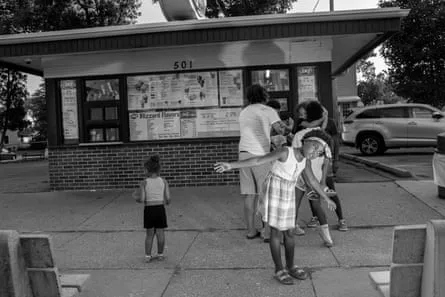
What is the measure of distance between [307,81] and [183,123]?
2.54 m

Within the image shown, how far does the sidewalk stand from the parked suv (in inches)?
255

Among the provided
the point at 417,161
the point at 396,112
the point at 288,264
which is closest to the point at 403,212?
the point at 288,264

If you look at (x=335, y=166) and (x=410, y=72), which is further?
(x=410, y=72)

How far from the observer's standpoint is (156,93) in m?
9.34

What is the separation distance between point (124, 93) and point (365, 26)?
4678 millimetres

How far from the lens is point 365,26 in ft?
25.8

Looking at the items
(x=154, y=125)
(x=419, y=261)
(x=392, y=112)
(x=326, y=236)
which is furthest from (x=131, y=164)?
(x=392, y=112)

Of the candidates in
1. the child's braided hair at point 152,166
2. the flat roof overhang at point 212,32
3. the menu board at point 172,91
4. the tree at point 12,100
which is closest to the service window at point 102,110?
the menu board at point 172,91

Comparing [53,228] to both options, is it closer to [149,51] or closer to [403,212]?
[149,51]

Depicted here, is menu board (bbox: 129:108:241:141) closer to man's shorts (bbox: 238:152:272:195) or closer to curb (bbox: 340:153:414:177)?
man's shorts (bbox: 238:152:272:195)

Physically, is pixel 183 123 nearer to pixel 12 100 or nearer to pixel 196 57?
pixel 196 57

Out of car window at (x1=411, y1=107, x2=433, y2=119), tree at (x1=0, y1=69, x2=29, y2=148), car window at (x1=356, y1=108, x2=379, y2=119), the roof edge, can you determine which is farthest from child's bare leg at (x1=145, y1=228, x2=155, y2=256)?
tree at (x1=0, y1=69, x2=29, y2=148)

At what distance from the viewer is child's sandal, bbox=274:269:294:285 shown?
14.3 ft

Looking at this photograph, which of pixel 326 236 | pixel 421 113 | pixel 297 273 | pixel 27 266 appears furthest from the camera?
pixel 421 113
